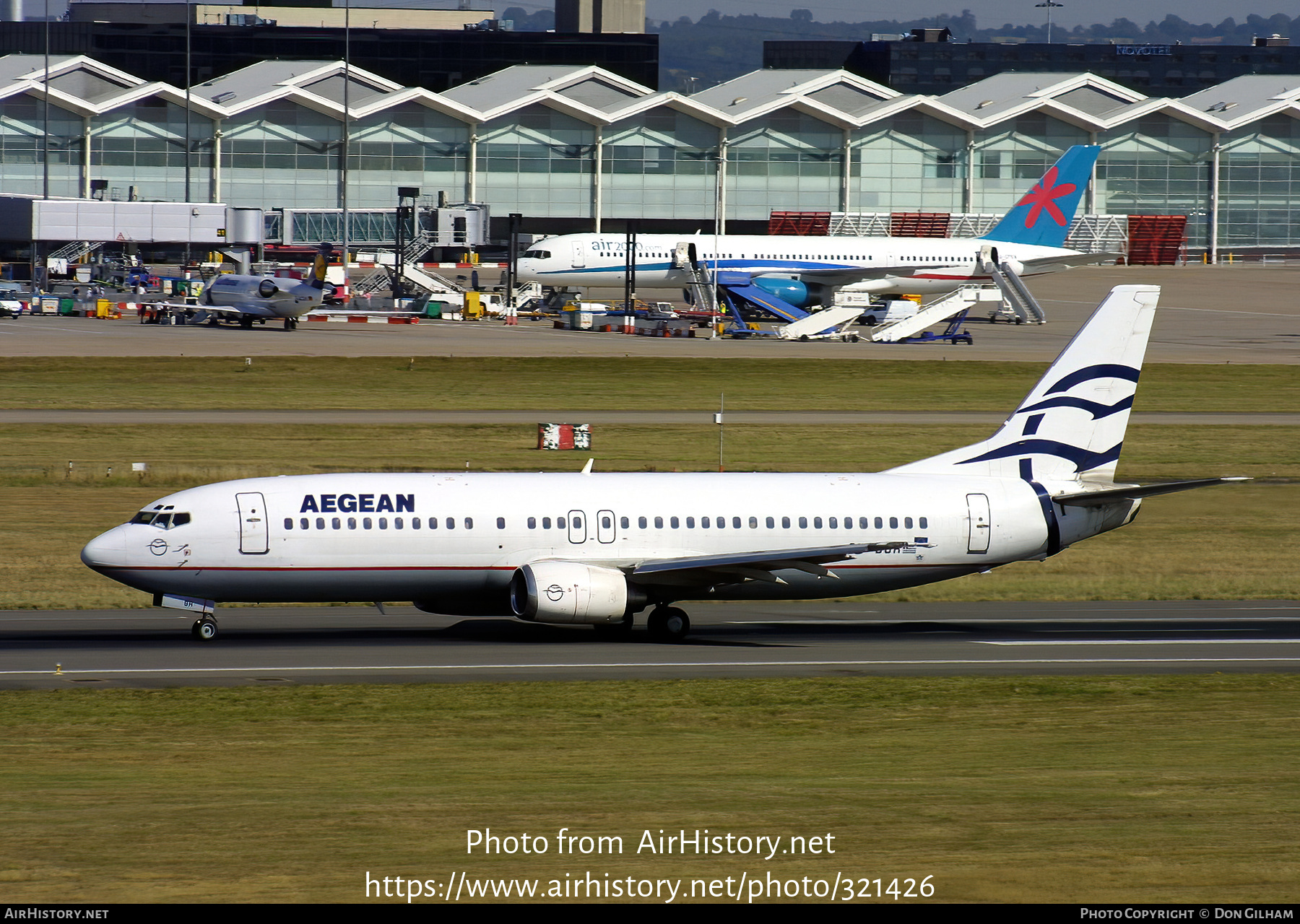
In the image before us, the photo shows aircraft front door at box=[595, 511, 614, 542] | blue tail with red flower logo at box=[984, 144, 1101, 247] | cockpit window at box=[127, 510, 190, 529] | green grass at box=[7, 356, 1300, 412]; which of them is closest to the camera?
cockpit window at box=[127, 510, 190, 529]

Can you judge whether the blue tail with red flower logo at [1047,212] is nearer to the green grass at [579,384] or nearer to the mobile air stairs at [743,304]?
the mobile air stairs at [743,304]

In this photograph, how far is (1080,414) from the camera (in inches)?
1614

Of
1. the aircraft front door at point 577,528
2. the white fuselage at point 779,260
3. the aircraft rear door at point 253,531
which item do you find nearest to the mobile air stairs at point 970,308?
the white fuselage at point 779,260

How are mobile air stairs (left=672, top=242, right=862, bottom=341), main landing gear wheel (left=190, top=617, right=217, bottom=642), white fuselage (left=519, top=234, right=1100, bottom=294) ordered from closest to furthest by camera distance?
main landing gear wheel (left=190, top=617, right=217, bottom=642)
mobile air stairs (left=672, top=242, right=862, bottom=341)
white fuselage (left=519, top=234, right=1100, bottom=294)

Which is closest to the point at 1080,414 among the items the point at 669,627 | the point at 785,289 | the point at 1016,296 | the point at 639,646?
the point at 669,627

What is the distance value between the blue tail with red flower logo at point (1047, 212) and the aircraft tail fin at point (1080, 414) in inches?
3629

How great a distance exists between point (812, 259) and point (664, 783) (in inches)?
4216

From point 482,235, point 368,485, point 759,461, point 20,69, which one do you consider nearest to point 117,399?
point 759,461

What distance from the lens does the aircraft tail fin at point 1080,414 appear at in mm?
40781

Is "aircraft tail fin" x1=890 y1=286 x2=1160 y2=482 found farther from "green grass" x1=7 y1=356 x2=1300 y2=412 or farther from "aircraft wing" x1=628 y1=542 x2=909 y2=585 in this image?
"green grass" x1=7 y1=356 x2=1300 y2=412

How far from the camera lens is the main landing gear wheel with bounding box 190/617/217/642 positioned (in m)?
35.2

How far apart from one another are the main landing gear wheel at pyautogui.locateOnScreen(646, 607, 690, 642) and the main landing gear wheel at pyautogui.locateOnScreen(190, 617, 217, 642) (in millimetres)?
9830

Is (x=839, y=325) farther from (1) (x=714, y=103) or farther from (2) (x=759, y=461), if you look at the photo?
(1) (x=714, y=103)

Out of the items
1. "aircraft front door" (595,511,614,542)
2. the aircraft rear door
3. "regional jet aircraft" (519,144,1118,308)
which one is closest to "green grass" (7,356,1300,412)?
"regional jet aircraft" (519,144,1118,308)
